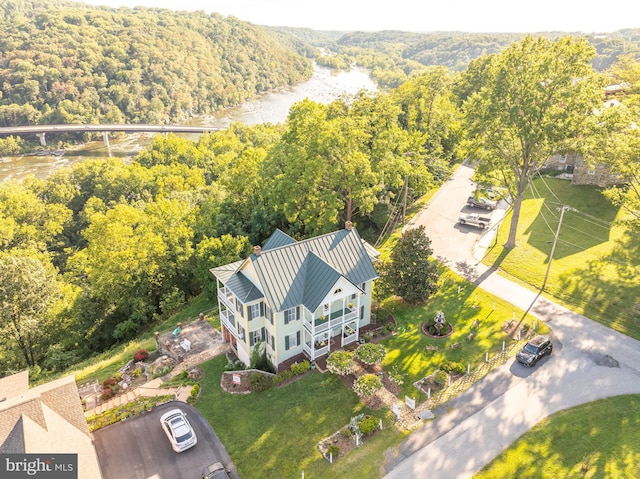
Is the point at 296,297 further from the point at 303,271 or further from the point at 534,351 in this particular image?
the point at 534,351

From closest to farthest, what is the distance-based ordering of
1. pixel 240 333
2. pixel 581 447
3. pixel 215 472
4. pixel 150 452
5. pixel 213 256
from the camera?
pixel 215 472
pixel 581 447
pixel 150 452
pixel 240 333
pixel 213 256

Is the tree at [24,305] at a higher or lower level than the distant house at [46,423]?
lower

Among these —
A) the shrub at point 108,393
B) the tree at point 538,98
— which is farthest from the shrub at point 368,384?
the tree at point 538,98

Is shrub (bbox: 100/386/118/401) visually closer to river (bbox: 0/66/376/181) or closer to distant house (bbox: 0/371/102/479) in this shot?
distant house (bbox: 0/371/102/479)

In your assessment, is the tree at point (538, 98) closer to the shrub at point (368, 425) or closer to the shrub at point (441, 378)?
the shrub at point (441, 378)

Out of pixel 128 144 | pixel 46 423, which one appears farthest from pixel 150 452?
pixel 128 144

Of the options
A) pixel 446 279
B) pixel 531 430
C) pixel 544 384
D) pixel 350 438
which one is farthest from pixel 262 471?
pixel 446 279
